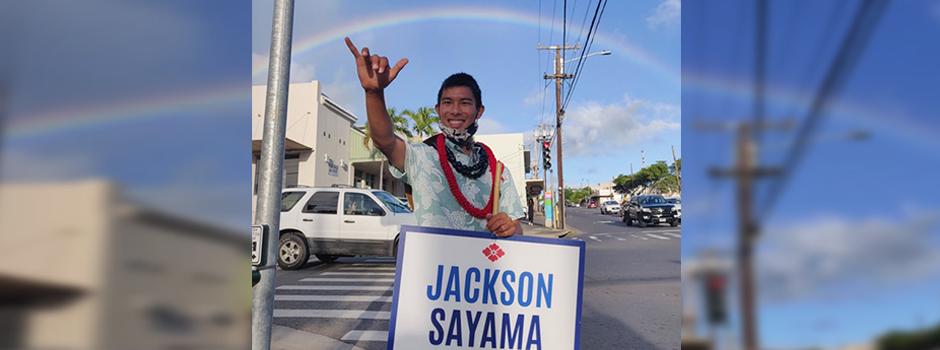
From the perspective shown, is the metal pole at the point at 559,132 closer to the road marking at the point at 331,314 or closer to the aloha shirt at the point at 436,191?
the road marking at the point at 331,314

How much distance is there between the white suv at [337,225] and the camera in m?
9.04

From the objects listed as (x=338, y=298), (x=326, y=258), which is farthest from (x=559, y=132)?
(x=338, y=298)

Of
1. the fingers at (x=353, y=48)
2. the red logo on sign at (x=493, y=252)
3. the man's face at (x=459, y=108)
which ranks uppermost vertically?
the fingers at (x=353, y=48)

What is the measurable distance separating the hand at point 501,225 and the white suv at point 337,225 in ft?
23.2

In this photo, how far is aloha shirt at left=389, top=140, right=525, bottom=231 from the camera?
2066mm

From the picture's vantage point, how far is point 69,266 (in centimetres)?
54

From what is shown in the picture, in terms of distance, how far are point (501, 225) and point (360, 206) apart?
7467 millimetres

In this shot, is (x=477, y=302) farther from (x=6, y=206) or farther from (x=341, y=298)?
(x=341, y=298)

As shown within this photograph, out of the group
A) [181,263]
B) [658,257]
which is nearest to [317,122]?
[658,257]

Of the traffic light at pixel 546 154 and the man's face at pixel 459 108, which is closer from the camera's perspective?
the man's face at pixel 459 108

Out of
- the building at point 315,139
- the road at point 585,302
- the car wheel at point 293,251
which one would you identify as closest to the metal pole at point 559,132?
the building at point 315,139

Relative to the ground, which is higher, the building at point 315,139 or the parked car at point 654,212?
the building at point 315,139

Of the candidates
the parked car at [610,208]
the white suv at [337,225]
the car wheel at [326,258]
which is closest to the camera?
the white suv at [337,225]

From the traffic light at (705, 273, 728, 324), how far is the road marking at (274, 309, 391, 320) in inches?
197
